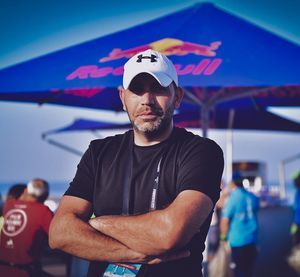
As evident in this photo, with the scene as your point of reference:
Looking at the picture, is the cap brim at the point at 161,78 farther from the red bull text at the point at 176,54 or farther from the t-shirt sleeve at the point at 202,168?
the red bull text at the point at 176,54

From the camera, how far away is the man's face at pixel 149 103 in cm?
208

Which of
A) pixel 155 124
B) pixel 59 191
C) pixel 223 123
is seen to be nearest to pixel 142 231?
pixel 155 124

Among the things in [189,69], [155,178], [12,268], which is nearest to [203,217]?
[155,178]

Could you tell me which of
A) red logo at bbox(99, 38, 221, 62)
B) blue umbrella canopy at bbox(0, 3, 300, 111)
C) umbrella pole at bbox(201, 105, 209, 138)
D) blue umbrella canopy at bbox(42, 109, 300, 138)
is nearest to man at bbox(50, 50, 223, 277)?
blue umbrella canopy at bbox(0, 3, 300, 111)

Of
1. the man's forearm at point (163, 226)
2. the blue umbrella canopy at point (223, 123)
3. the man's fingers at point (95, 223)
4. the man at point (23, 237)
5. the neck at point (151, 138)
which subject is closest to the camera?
the man's forearm at point (163, 226)

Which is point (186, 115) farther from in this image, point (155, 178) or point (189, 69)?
point (155, 178)

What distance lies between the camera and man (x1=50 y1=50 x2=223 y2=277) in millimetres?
1884

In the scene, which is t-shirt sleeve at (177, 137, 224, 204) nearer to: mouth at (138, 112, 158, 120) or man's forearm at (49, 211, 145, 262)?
mouth at (138, 112, 158, 120)

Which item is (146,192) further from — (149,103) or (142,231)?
(149,103)

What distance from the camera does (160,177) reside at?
1.98 meters

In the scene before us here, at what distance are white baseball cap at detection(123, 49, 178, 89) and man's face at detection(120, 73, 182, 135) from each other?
0.09 feet

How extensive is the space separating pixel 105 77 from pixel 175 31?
39.6 inches

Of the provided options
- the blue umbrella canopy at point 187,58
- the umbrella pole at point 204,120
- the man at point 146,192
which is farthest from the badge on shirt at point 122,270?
the umbrella pole at point 204,120

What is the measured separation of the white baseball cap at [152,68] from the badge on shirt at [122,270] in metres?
0.81
